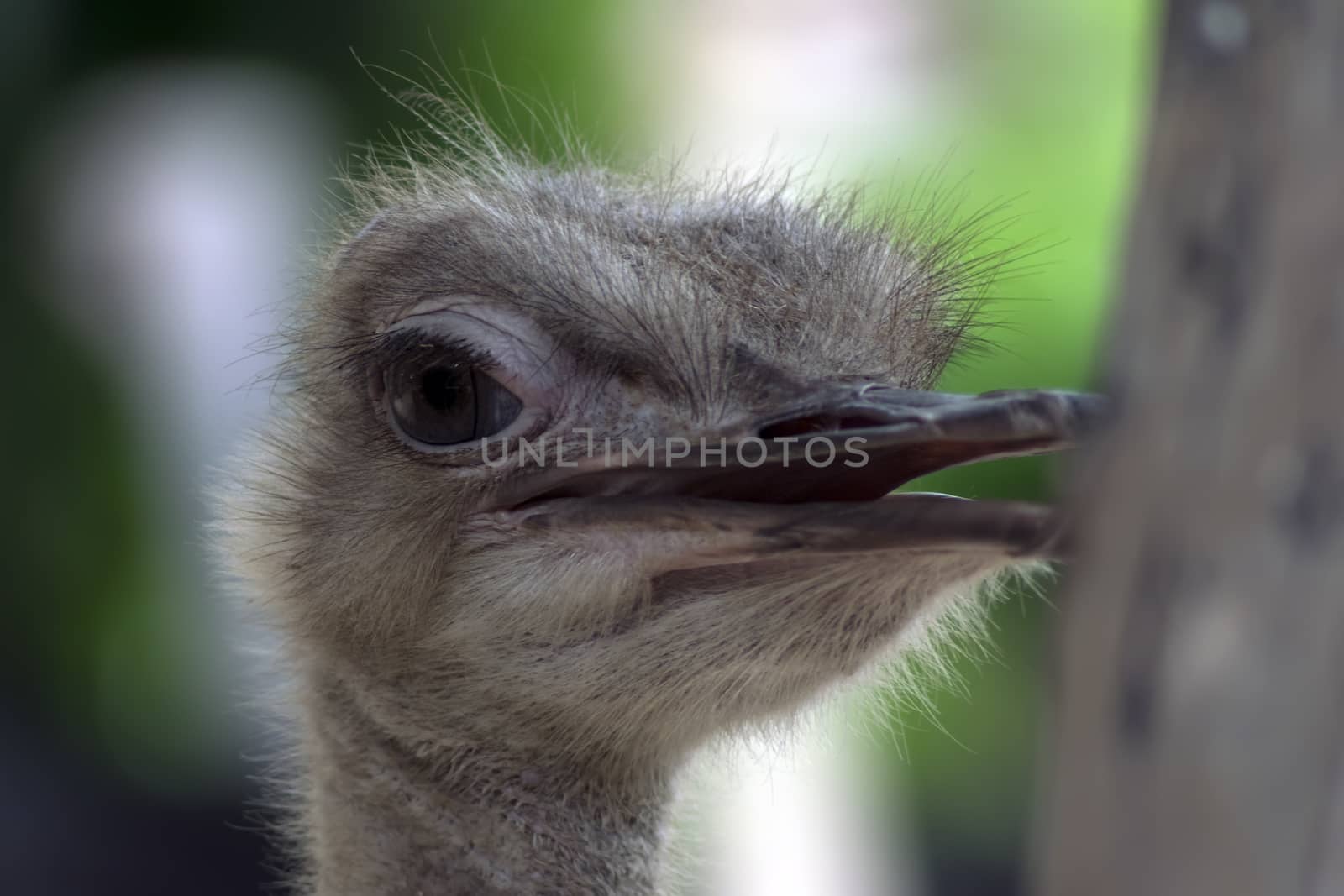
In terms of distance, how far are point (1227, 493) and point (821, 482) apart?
1.11 m

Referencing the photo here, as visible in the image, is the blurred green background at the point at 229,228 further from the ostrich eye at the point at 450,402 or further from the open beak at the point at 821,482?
the open beak at the point at 821,482

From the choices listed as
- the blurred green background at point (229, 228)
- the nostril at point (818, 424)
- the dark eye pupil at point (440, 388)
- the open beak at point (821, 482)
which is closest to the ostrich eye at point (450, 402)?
the dark eye pupil at point (440, 388)

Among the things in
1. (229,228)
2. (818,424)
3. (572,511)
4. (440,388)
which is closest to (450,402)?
(440,388)

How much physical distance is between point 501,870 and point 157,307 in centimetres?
604

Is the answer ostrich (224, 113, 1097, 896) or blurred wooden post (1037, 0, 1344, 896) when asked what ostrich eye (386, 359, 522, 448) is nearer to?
ostrich (224, 113, 1097, 896)

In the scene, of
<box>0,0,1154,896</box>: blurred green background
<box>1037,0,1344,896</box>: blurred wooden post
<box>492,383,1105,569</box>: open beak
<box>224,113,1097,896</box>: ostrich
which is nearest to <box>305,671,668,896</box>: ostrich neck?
<box>224,113,1097,896</box>: ostrich

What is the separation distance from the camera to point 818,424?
1.86m

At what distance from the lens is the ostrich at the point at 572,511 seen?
1.93 metres

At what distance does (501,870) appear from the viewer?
2193mm

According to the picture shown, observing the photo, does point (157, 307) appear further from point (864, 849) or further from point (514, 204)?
point (514, 204)

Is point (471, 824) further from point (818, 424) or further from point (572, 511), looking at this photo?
point (818, 424)

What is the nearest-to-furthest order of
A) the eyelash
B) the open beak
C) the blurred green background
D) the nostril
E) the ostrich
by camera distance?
the open beak, the nostril, the ostrich, the eyelash, the blurred green background

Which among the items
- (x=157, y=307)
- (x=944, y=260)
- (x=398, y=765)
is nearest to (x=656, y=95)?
(x=157, y=307)

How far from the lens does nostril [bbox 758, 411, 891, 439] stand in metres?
1.77
